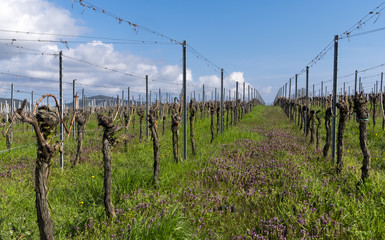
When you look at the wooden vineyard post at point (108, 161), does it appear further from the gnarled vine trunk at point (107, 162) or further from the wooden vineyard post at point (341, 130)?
the wooden vineyard post at point (341, 130)

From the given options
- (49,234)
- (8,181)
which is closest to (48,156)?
(49,234)

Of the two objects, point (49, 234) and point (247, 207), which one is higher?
point (49, 234)

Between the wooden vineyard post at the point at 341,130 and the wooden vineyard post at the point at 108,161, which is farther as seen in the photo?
the wooden vineyard post at the point at 341,130

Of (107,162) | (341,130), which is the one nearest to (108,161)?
(107,162)

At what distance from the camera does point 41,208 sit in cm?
338

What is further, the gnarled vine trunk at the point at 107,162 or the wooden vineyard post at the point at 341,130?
the wooden vineyard post at the point at 341,130

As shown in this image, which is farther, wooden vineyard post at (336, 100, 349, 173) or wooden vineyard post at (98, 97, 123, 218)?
wooden vineyard post at (336, 100, 349, 173)

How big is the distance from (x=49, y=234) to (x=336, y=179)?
6812 millimetres

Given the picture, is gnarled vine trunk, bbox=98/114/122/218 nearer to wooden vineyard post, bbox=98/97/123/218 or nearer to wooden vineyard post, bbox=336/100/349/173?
wooden vineyard post, bbox=98/97/123/218

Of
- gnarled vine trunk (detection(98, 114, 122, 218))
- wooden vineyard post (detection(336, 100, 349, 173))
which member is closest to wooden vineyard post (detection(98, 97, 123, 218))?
gnarled vine trunk (detection(98, 114, 122, 218))

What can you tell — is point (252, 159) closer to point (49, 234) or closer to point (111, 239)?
point (111, 239)

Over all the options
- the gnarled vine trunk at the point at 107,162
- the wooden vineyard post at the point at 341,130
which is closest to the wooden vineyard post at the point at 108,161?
the gnarled vine trunk at the point at 107,162

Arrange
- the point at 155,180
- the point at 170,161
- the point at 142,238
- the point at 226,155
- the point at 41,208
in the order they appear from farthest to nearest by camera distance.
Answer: the point at 226,155, the point at 170,161, the point at 155,180, the point at 142,238, the point at 41,208

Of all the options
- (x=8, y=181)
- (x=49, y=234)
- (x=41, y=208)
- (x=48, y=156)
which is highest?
(x=48, y=156)
